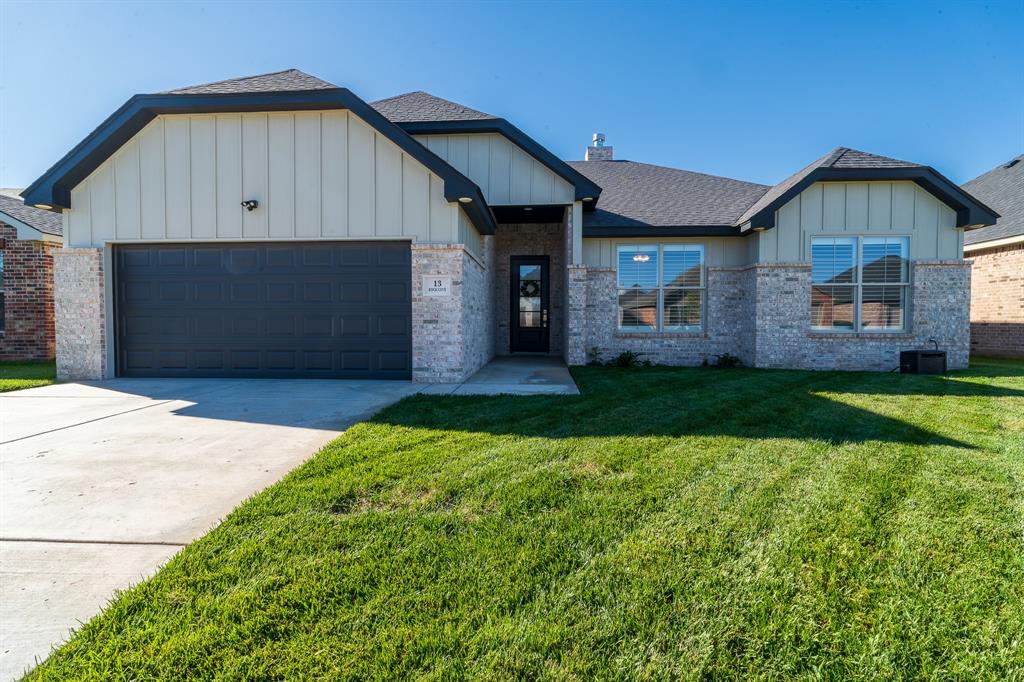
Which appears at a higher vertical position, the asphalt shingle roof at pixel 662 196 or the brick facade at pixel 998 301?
the asphalt shingle roof at pixel 662 196

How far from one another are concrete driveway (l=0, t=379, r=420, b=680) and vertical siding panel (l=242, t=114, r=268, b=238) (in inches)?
116

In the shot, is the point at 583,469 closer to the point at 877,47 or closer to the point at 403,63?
the point at 403,63

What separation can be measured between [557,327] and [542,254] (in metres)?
2.19

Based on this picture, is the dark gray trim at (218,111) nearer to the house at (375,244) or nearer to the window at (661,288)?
the house at (375,244)

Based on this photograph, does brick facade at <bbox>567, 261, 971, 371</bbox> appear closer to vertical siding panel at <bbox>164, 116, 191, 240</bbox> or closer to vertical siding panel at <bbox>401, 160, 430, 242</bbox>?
vertical siding panel at <bbox>401, 160, 430, 242</bbox>

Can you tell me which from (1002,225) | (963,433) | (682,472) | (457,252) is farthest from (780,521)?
(1002,225)

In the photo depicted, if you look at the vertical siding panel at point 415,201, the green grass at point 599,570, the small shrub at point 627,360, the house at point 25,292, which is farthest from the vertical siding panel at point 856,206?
the house at point 25,292

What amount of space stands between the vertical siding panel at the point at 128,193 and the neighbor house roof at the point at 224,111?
0.64 ft

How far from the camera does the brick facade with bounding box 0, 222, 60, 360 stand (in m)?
11.7

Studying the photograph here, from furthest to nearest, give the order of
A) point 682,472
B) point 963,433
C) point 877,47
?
point 877,47, point 963,433, point 682,472

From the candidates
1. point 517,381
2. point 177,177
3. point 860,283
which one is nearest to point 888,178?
point 860,283

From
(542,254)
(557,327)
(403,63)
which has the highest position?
(403,63)

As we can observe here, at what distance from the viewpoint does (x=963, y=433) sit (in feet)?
15.7

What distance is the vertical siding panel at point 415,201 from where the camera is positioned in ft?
26.3
